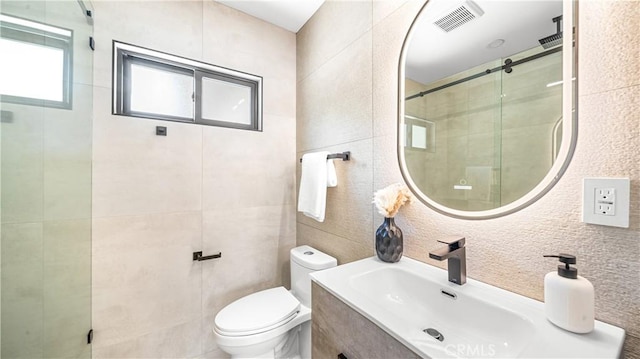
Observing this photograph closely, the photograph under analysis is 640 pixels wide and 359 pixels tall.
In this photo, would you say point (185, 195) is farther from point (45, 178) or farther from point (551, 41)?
point (551, 41)

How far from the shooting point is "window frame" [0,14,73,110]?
89cm

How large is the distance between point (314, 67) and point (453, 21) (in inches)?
39.4

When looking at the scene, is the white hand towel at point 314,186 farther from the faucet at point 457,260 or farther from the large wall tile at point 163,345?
the large wall tile at point 163,345

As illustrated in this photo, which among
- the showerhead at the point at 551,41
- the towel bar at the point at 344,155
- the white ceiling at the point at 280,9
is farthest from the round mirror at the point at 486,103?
the white ceiling at the point at 280,9

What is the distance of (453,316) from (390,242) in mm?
340

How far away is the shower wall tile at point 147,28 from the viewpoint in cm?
134

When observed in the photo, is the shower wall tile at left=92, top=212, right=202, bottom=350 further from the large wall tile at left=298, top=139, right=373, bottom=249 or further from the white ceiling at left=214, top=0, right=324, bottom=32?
the white ceiling at left=214, top=0, right=324, bottom=32

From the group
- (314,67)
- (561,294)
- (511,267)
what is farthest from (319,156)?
(561,294)

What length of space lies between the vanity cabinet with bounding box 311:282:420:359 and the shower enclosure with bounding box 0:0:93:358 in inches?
45.1

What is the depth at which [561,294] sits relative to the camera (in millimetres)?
579

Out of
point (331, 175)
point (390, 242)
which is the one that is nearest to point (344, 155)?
point (331, 175)

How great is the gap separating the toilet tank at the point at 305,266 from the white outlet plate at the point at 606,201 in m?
1.12

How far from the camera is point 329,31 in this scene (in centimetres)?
161

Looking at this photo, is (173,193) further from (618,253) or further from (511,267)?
(618,253)
